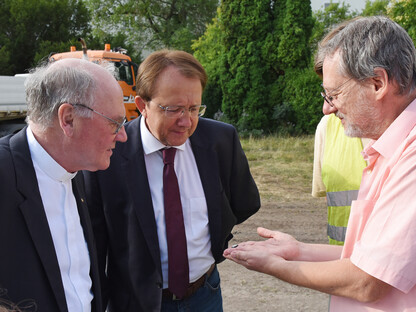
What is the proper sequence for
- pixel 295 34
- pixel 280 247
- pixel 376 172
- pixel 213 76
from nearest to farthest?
A: pixel 376 172
pixel 280 247
pixel 295 34
pixel 213 76

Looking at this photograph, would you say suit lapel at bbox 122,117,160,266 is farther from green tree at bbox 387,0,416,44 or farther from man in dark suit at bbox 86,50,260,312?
green tree at bbox 387,0,416,44

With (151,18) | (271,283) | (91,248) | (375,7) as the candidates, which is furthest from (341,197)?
(151,18)

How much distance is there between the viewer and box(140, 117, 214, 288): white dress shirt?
2.45 m

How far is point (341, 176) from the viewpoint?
8.85 ft

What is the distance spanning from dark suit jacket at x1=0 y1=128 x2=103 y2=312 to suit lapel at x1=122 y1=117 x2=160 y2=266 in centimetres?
61

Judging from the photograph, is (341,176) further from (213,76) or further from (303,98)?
(213,76)

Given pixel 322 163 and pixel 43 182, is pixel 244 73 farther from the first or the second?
pixel 43 182

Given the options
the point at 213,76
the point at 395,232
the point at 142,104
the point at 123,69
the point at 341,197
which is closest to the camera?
the point at 395,232

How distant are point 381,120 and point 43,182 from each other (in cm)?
135

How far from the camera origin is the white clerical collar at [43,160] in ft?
6.30

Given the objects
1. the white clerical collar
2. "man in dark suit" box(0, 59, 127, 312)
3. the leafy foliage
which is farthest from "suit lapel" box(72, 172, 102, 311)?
the leafy foliage

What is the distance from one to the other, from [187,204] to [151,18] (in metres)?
30.0

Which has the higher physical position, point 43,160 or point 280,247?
point 43,160

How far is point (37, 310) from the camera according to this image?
1.74 meters
